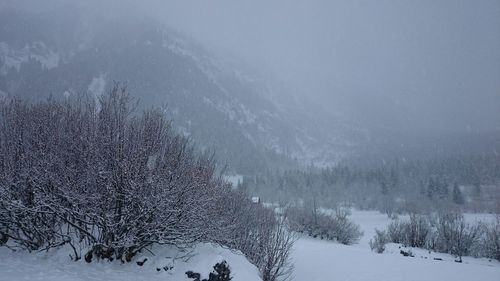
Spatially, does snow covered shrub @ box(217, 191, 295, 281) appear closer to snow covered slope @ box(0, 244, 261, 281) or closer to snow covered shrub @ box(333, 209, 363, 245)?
snow covered slope @ box(0, 244, 261, 281)

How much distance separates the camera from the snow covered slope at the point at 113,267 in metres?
8.45

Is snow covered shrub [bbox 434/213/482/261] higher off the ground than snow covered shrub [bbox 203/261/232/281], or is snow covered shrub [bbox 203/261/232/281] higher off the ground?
snow covered shrub [bbox 434/213/482/261]

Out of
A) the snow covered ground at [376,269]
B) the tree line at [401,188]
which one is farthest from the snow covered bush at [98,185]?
the tree line at [401,188]

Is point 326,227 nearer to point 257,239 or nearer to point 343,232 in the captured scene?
point 343,232

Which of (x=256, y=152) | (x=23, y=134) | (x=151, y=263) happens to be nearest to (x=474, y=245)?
(x=151, y=263)

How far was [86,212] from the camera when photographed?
9359mm

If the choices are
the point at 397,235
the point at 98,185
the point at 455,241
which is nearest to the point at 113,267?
the point at 98,185

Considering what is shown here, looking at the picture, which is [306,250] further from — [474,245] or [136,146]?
[136,146]

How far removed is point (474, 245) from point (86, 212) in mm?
32704

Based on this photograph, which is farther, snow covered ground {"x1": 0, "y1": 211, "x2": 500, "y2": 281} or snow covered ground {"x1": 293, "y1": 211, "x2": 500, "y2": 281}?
snow covered ground {"x1": 293, "y1": 211, "x2": 500, "y2": 281}

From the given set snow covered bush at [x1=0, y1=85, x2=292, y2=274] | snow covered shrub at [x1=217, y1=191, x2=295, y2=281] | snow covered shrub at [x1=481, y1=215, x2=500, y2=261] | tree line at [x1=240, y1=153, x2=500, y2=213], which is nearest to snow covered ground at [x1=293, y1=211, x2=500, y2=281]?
snow covered shrub at [x1=217, y1=191, x2=295, y2=281]

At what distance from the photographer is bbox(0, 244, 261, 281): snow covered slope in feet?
27.7

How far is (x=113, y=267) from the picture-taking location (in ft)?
31.4

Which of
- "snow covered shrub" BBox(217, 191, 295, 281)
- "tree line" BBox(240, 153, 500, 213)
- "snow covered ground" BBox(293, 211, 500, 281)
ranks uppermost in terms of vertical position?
"tree line" BBox(240, 153, 500, 213)
